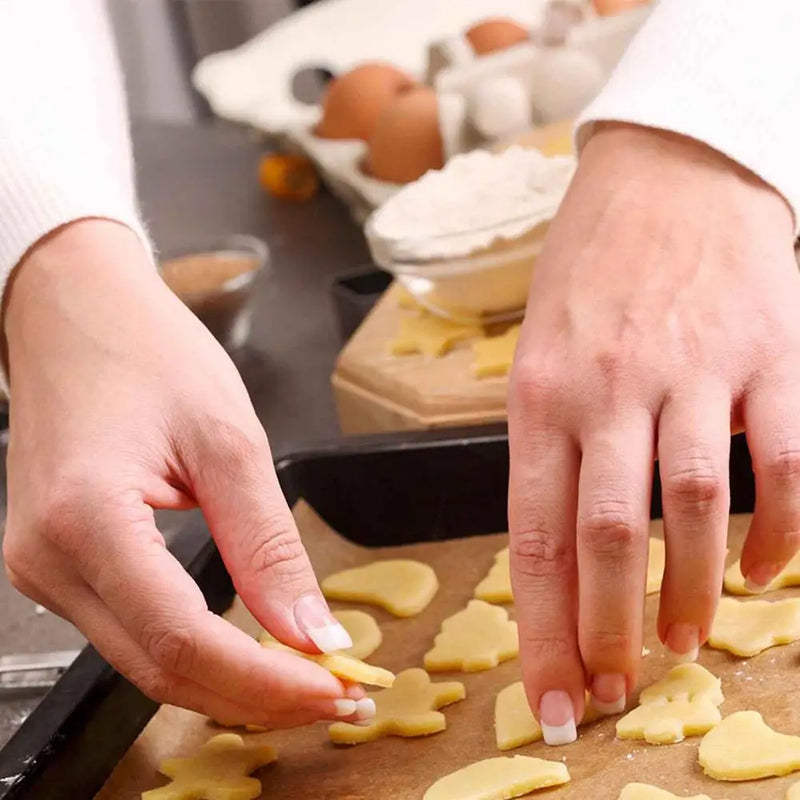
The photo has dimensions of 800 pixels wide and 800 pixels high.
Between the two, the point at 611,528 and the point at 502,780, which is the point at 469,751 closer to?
the point at 502,780

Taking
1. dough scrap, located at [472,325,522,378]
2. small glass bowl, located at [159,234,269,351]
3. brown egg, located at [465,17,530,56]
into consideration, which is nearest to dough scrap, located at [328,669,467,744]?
dough scrap, located at [472,325,522,378]

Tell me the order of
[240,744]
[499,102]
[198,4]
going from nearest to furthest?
[240,744]
[499,102]
[198,4]

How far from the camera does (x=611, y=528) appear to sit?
0.63 metres

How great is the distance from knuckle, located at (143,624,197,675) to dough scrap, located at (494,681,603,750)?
0.21 m

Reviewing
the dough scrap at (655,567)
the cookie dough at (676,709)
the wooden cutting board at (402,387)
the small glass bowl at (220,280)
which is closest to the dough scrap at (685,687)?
the cookie dough at (676,709)

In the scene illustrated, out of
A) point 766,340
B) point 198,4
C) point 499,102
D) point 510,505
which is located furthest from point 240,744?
point 198,4

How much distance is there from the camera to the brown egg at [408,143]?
5.26ft

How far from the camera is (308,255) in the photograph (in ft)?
5.58

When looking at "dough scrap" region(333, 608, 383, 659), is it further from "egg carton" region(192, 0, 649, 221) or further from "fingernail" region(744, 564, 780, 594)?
"egg carton" region(192, 0, 649, 221)

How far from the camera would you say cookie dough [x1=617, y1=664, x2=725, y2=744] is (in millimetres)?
692

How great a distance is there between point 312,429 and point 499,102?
526 millimetres

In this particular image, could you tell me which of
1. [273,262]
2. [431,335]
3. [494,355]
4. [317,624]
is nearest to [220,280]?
[273,262]

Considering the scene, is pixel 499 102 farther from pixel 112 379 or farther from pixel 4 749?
pixel 4 749

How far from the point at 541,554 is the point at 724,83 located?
0.31 meters
